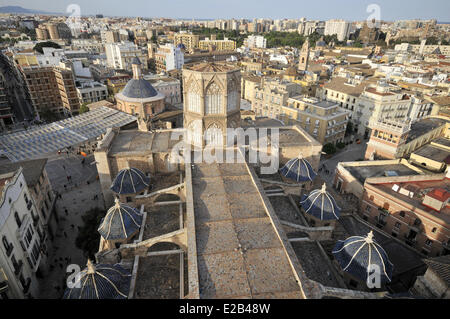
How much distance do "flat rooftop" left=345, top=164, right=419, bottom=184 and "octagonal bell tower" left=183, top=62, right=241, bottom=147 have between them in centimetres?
1832

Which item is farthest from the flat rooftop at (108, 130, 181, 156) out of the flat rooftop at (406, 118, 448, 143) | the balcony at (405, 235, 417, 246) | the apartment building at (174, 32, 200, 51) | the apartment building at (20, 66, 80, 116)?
the apartment building at (174, 32, 200, 51)

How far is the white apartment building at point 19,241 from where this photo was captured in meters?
22.8

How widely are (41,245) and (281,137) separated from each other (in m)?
30.5

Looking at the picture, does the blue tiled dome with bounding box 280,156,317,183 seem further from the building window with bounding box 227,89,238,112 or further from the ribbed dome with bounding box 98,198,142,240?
the ribbed dome with bounding box 98,198,142,240

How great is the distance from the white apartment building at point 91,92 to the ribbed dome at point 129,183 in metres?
56.6

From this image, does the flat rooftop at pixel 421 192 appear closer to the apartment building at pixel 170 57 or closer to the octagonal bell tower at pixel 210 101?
the octagonal bell tower at pixel 210 101

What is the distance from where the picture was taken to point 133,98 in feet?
188

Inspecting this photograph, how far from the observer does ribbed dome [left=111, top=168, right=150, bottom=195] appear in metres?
28.7

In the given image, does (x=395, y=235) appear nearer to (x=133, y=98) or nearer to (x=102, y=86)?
(x=133, y=98)

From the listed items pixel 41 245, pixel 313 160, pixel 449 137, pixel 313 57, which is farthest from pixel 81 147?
pixel 313 57

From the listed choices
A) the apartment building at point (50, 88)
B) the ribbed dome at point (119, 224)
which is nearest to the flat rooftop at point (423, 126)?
the ribbed dome at point (119, 224)

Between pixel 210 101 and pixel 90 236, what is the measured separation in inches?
760

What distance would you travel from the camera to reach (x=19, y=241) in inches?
999

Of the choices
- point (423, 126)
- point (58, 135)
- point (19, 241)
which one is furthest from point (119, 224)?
point (423, 126)
